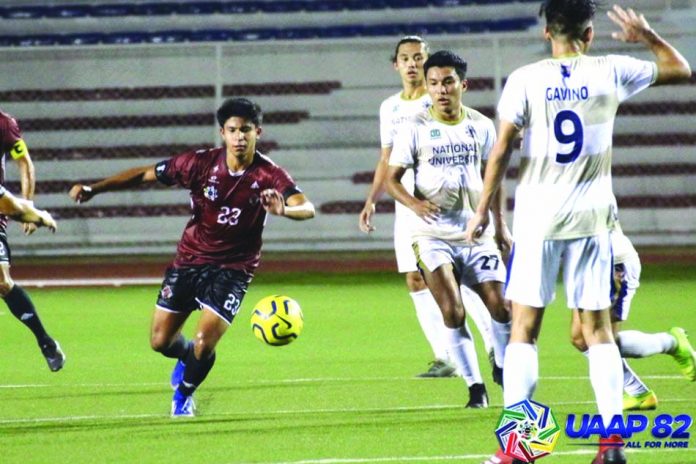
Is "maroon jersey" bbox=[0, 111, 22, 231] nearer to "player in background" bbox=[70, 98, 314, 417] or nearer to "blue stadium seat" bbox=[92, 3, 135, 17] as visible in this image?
"player in background" bbox=[70, 98, 314, 417]

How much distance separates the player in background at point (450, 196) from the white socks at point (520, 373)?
2.05 meters

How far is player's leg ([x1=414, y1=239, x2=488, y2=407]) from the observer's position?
26.2 ft

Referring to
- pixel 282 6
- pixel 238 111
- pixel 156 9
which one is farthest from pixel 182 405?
pixel 156 9

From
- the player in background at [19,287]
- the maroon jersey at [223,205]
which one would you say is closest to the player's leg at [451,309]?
the maroon jersey at [223,205]

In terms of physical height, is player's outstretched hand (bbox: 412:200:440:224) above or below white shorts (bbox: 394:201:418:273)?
above

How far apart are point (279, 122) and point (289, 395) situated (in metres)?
13.8

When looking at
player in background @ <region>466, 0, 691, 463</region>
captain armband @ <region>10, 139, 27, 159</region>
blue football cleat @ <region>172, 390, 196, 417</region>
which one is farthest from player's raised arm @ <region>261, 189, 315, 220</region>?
captain armband @ <region>10, 139, 27, 159</region>

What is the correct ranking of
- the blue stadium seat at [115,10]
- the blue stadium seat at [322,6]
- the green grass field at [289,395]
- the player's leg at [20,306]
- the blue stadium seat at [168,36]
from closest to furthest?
the green grass field at [289,395]
the player's leg at [20,306]
the blue stadium seat at [168,36]
the blue stadium seat at [115,10]
the blue stadium seat at [322,6]

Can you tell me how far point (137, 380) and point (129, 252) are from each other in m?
11.4

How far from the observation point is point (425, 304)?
9719 mm

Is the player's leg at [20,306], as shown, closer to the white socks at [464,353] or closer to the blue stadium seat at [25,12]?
the white socks at [464,353]

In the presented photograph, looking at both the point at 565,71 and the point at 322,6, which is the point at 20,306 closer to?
the point at 565,71

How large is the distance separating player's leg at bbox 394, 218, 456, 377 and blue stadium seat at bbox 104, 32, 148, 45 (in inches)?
564

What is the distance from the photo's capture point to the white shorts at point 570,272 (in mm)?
6020
